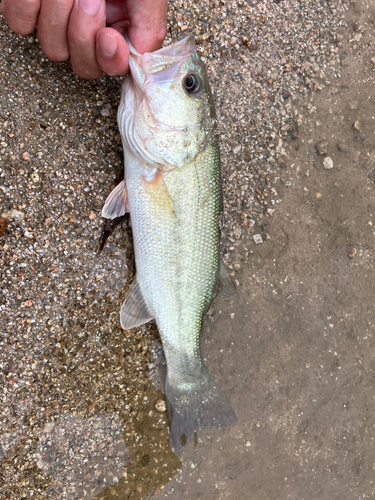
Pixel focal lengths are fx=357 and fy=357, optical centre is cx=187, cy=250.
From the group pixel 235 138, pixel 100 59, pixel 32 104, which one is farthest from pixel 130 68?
pixel 235 138

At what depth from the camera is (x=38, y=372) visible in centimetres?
215

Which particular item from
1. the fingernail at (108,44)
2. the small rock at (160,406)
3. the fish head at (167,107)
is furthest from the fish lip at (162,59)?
the small rock at (160,406)

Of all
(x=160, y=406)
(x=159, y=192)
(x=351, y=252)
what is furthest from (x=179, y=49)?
(x=160, y=406)

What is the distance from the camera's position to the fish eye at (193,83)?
6.53 ft

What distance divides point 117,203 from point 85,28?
0.91 meters

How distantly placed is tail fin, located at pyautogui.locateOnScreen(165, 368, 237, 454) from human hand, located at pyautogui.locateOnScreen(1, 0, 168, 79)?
1.92 m

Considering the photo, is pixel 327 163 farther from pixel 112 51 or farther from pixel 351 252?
pixel 112 51

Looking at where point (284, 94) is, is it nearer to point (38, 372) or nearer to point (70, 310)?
point (70, 310)

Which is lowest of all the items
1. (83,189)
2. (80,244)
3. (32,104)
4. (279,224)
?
(279,224)

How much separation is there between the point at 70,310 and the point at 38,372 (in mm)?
405

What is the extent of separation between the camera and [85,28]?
171 centimetres

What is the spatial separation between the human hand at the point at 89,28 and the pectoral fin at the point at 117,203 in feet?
2.10

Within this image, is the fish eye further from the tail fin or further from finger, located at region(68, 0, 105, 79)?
the tail fin

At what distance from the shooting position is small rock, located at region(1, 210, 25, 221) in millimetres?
2048
